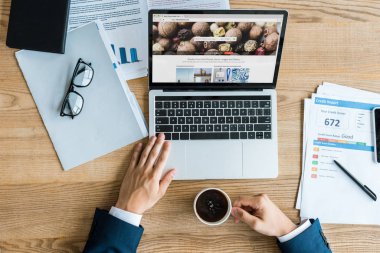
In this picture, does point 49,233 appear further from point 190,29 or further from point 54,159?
point 190,29

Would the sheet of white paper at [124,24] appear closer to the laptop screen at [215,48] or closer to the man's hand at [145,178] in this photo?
the laptop screen at [215,48]

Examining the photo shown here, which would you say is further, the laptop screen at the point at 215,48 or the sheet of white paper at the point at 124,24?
the sheet of white paper at the point at 124,24

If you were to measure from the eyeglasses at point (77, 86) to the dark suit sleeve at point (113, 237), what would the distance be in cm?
26

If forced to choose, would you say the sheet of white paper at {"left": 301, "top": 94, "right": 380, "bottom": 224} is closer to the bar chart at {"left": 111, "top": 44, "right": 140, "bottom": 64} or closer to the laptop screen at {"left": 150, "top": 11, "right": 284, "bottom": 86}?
the laptop screen at {"left": 150, "top": 11, "right": 284, "bottom": 86}

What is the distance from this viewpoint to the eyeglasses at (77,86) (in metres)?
0.97

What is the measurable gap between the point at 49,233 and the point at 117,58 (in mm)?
447

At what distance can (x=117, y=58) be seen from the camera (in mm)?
1002

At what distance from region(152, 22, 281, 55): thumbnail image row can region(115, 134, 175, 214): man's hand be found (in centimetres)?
22

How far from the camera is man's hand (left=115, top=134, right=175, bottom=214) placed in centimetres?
95

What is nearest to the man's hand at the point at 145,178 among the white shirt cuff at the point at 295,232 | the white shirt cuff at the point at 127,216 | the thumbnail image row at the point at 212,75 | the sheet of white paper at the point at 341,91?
the white shirt cuff at the point at 127,216

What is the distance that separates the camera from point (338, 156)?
3.30 ft

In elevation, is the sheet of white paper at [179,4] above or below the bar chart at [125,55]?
above

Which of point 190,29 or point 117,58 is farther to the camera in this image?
point 117,58

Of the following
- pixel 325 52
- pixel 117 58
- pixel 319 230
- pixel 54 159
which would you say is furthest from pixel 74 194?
pixel 325 52
